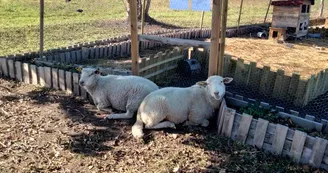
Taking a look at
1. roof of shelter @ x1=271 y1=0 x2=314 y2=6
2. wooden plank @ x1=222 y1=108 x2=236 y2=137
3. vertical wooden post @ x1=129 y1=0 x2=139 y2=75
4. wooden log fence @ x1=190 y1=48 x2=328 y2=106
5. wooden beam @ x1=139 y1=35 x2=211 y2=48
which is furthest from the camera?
roof of shelter @ x1=271 y1=0 x2=314 y2=6

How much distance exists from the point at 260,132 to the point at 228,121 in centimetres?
49

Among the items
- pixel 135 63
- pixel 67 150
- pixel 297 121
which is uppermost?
pixel 135 63

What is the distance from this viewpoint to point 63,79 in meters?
6.53

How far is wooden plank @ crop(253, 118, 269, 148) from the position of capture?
4.51 m

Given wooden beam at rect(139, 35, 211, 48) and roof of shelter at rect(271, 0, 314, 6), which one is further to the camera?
roof of shelter at rect(271, 0, 314, 6)

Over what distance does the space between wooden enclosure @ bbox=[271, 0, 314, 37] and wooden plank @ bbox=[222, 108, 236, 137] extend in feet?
34.5

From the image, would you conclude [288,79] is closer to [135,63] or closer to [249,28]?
[135,63]

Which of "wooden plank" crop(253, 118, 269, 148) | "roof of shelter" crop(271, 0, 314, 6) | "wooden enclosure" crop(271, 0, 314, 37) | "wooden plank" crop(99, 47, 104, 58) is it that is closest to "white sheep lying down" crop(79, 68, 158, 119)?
"wooden plank" crop(253, 118, 269, 148)

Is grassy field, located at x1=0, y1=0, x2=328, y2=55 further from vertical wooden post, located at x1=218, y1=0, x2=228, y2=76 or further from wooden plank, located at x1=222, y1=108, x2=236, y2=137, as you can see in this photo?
wooden plank, located at x1=222, y1=108, x2=236, y2=137

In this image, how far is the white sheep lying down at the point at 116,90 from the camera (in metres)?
5.63

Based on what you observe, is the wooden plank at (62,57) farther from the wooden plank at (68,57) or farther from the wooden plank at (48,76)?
the wooden plank at (48,76)

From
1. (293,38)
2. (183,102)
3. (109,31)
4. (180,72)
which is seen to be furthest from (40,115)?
(293,38)

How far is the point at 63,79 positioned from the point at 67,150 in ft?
7.43

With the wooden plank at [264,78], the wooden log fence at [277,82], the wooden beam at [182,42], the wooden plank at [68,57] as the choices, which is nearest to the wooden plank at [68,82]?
the wooden beam at [182,42]
